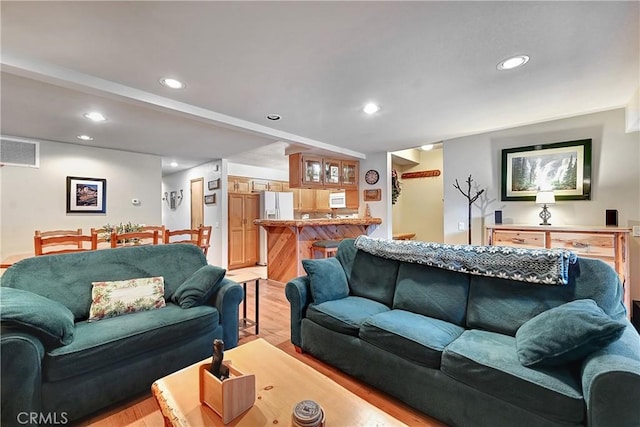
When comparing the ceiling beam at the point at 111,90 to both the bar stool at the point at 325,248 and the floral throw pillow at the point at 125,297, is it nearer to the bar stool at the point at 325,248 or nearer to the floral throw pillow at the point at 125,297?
the floral throw pillow at the point at 125,297

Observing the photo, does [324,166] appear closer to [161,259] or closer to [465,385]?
[161,259]

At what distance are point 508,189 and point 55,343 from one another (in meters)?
4.90

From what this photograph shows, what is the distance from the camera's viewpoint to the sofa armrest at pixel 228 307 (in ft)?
7.49

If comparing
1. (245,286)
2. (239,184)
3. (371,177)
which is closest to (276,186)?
(239,184)

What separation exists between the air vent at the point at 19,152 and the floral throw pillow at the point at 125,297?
3.54 m

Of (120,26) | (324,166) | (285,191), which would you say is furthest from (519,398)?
(285,191)

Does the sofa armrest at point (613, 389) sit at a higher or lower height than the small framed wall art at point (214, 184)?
lower

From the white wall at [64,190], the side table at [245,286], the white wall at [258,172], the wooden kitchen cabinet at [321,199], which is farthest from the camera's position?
the wooden kitchen cabinet at [321,199]

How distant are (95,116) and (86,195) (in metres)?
2.05

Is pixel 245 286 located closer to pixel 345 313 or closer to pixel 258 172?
pixel 345 313

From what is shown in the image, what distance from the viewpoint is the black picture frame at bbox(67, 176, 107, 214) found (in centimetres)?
451

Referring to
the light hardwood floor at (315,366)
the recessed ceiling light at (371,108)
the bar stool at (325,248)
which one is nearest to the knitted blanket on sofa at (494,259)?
the light hardwood floor at (315,366)

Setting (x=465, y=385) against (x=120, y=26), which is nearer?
(x=465, y=385)

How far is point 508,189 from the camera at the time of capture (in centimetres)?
392
